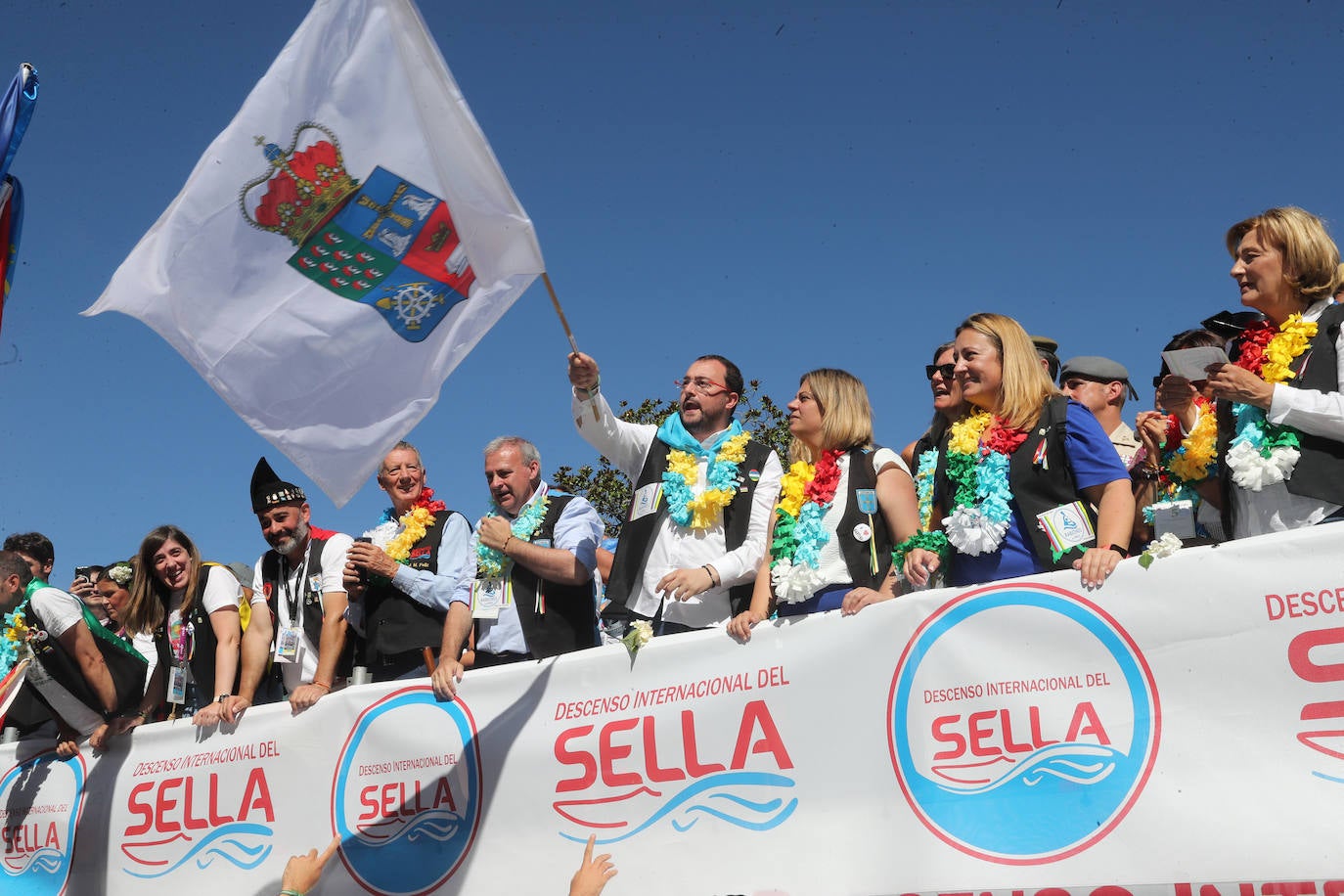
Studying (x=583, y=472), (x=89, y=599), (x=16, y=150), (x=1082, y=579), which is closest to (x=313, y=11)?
(x=16, y=150)

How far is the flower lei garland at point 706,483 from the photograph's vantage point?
5.43 meters

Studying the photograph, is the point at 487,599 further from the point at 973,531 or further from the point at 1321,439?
the point at 1321,439

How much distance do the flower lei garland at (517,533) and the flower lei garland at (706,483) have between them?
72 cm

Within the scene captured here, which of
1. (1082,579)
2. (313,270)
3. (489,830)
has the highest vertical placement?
(313,270)

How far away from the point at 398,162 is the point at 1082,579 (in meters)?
2.98

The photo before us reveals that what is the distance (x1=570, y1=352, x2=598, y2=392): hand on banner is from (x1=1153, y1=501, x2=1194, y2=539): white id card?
2.49m

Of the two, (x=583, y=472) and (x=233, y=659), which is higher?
(x=583, y=472)

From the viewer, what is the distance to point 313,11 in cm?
465

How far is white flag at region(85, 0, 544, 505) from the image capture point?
4.61m

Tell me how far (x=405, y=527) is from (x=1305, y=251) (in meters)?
4.41

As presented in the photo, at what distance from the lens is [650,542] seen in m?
5.49

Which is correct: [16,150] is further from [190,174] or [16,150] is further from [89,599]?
[89,599]

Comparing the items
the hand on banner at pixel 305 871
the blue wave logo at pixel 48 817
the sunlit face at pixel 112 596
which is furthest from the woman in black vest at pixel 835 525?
the sunlit face at pixel 112 596

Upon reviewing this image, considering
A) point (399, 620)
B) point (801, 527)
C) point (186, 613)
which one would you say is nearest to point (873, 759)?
point (801, 527)
